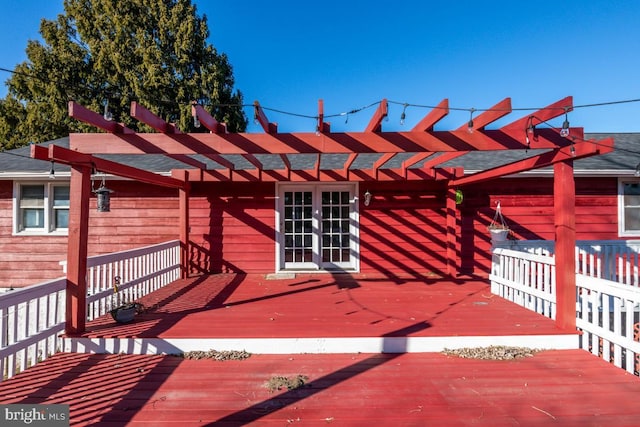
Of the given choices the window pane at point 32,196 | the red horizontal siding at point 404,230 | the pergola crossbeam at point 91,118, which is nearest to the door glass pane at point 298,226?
the red horizontal siding at point 404,230

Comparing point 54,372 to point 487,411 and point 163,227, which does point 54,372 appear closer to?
point 487,411

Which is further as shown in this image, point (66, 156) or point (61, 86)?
point (61, 86)

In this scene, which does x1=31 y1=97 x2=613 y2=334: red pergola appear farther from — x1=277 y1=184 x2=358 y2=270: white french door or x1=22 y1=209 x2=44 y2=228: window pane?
x1=22 y1=209 x2=44 y2=228: window pane

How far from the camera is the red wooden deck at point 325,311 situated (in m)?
3.45

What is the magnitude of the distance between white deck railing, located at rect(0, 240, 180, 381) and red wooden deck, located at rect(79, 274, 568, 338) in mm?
272

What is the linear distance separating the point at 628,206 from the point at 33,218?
11375 mm

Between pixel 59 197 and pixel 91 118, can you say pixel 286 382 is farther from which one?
pixel 59 197

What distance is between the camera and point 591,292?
352 cm

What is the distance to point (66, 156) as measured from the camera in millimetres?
3152

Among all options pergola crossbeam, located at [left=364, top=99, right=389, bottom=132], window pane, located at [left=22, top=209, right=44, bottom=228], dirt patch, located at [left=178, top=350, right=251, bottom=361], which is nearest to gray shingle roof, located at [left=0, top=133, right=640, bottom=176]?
window pane, located at [left=22, top=209, right=44, bottom=228]

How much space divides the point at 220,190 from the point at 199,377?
4352mm

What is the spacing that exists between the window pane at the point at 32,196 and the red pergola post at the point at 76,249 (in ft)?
14.3

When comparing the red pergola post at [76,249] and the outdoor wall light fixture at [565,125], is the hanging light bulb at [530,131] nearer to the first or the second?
the outdoor wall light fixture at [565,125]

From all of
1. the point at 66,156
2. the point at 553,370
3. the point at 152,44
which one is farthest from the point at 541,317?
the point at 152,44
